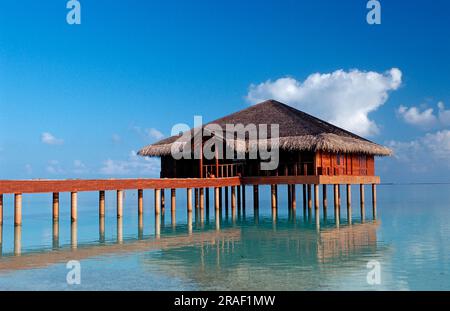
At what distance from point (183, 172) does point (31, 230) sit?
8.96 m

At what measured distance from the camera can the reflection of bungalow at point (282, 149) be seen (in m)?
25.4

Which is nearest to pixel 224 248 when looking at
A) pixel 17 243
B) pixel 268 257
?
pixel 268 257

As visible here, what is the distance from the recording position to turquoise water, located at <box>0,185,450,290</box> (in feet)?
35.2

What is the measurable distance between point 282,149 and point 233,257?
1226 centimetres

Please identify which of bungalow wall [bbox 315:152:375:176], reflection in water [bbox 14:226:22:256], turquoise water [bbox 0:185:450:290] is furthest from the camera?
bungalow wall [bbox 315:152:375:176]

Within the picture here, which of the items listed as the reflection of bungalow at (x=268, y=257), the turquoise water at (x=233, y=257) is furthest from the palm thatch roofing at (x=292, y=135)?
the reflection of bungalow at (x=268, y=257)

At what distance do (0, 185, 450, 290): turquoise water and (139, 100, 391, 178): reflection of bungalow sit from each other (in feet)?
12.2

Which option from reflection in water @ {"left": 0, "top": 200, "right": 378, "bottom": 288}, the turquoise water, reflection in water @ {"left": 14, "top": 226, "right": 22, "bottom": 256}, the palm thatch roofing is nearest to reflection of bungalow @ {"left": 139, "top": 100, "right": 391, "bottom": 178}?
the palm thatch roofing

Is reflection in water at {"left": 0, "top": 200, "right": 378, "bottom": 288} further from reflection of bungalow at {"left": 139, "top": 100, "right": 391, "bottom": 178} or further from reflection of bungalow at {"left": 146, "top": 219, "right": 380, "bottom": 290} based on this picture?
reflection of bungalow at {"left": 139, "top": 100, "right": 391, "bottom": 178}

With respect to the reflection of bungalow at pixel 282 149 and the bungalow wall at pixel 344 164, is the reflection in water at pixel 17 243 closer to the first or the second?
the reflection of bungalow at pixel 282 149

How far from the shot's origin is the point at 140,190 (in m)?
23.6

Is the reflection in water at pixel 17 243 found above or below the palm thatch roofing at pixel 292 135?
below

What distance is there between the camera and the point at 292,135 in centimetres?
2595

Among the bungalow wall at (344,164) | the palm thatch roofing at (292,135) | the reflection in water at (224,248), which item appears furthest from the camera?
the bungalow wall at (344,164)
